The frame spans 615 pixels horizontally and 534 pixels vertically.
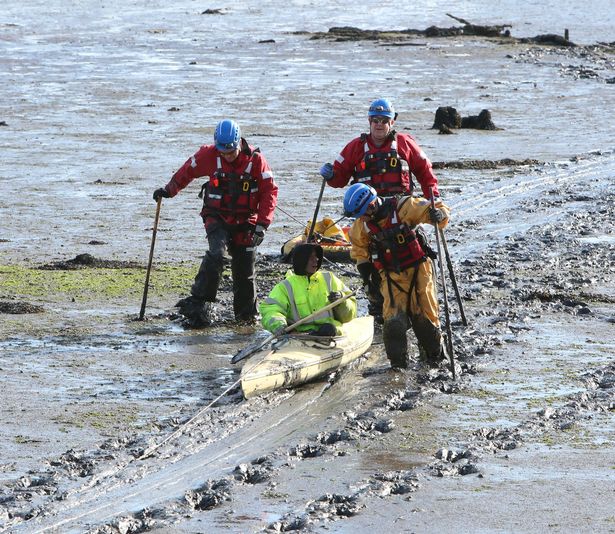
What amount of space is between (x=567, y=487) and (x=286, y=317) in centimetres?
342

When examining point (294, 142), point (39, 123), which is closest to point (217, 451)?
point (294, 142)

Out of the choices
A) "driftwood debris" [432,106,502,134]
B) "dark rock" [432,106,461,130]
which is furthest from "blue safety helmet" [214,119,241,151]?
"dark rock" [432,106,461,130]

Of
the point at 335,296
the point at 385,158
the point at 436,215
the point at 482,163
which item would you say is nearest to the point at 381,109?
the point at 385,158

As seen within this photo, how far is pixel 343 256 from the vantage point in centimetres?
1494

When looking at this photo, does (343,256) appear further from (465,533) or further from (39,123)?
(39,123)

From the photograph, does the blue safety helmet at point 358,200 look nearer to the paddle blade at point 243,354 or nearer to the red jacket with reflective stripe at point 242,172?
the paddle blade at point 243,354

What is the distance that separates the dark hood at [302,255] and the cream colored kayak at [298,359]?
533mm

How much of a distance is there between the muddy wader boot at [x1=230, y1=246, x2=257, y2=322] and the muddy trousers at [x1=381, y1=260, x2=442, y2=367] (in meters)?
2.02

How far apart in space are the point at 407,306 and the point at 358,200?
1.04m

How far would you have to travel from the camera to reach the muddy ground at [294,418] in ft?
25.2

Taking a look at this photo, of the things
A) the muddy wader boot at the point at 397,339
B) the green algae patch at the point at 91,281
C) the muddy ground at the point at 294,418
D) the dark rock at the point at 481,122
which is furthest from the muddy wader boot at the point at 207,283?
the dark rock at the point at 481,122

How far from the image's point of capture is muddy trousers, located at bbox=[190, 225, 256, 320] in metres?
12.2

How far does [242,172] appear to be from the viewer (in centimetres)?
1214

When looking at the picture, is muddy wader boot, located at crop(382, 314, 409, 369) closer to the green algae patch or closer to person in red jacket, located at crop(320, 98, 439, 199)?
person in red jacket, located at crop(320, 98, 439, 199)
